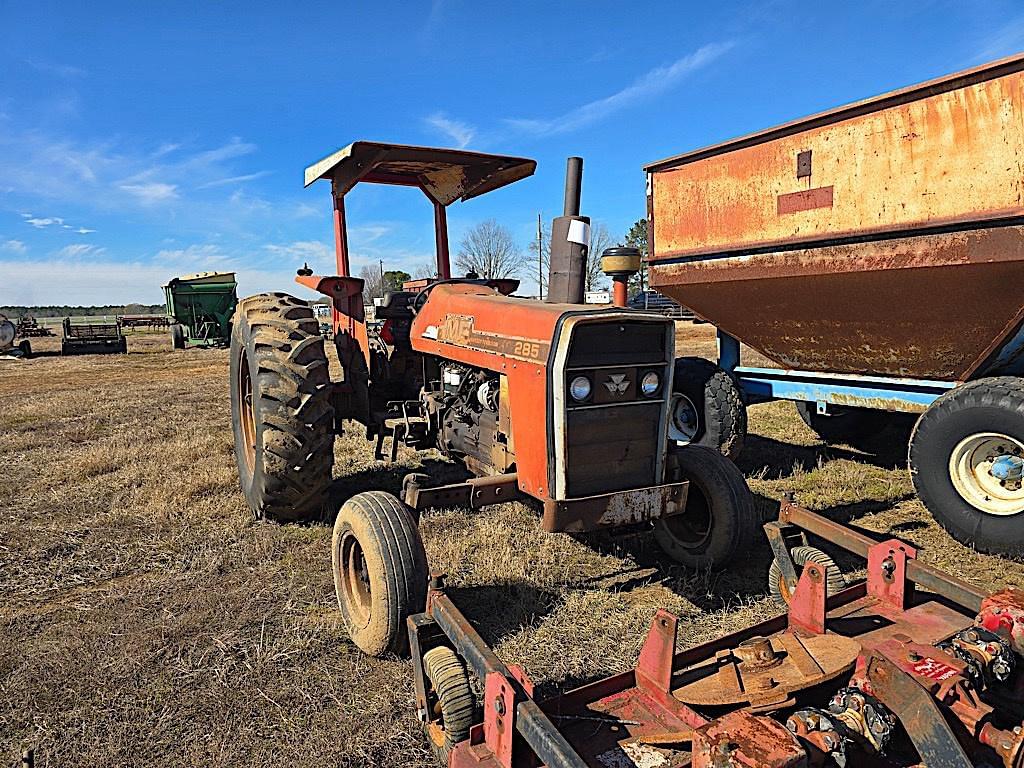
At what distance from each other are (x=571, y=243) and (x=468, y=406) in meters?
1.19

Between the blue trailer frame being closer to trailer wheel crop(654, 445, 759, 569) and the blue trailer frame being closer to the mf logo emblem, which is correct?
trailer wheel crop(654, 445, 759, 569)

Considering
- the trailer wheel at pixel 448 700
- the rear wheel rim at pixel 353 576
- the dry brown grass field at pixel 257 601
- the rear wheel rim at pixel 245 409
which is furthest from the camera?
the rear wheel rim at pixel 245 409

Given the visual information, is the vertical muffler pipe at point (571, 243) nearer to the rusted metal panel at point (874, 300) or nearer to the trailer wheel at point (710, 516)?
the trailer wheel at point (710, 516)

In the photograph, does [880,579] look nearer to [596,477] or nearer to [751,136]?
[596,477]

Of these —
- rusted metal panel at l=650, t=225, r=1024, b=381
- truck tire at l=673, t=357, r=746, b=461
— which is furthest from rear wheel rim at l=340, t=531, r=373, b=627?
rusted metal panel at l=650, t=225, r=1024, b=381

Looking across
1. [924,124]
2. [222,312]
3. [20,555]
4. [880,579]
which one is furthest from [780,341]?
[222,312]

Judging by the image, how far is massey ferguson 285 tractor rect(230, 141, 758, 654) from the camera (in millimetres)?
3104

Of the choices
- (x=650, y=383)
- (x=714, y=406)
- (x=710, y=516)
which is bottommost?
(x=710, y=516)

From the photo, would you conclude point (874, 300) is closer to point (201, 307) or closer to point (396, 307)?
point (396, 307)

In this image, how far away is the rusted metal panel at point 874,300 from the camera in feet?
13.7

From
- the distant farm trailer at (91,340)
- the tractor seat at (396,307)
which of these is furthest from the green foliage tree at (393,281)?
the distant farm trailer at (91,340)

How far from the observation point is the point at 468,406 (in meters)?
4.14

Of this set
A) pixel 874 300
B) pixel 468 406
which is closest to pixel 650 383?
pixel 468 406

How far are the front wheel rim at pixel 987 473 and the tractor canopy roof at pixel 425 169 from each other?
3.53m
